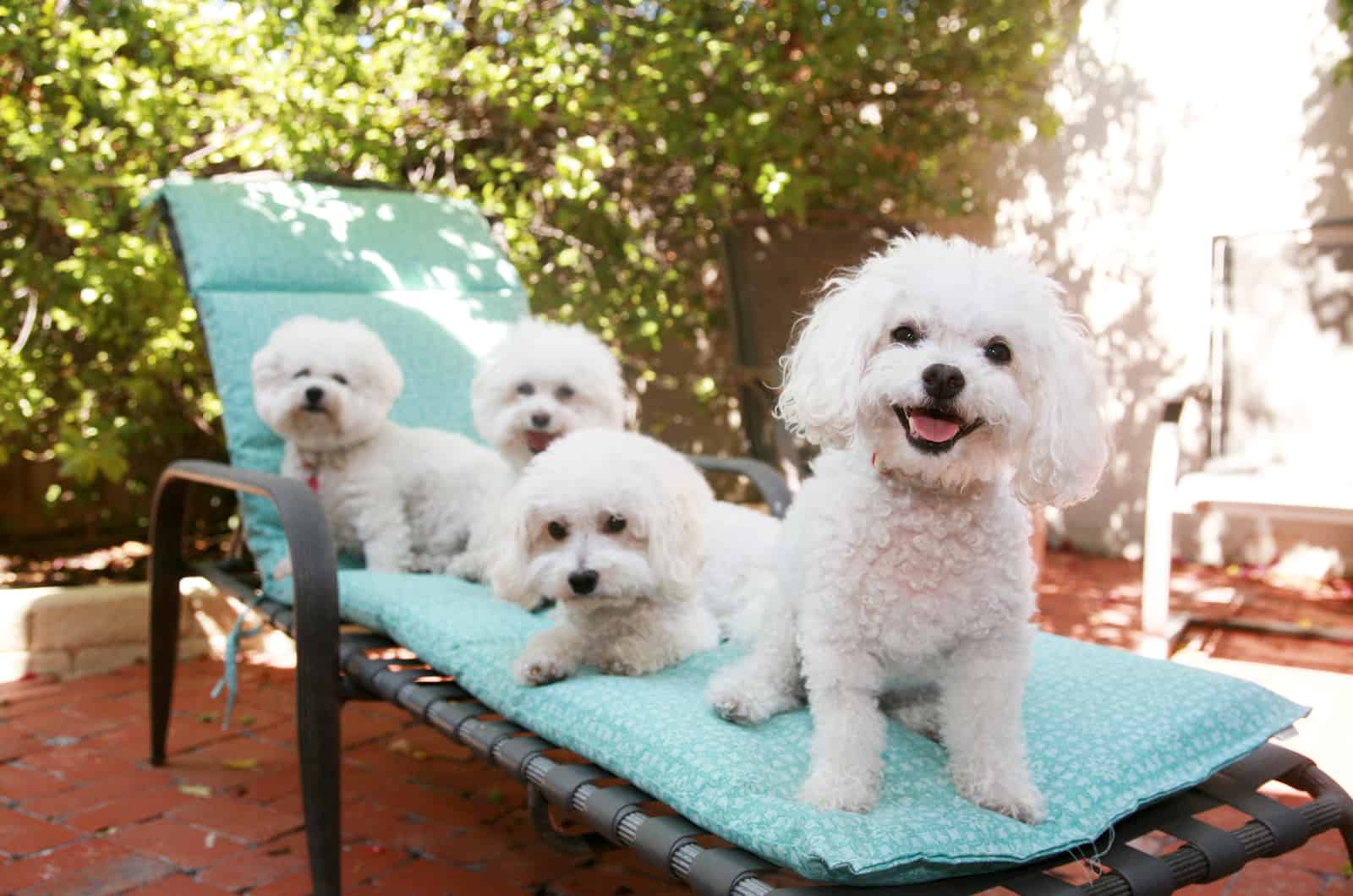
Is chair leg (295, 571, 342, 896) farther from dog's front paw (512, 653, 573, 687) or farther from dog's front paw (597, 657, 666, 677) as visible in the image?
dog's front paw (597, 657, 666, 677)

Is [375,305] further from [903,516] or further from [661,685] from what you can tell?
[903,516]

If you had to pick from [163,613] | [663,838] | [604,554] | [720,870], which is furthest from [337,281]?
[720,870]

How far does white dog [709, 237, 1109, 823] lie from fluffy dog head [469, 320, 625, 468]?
1212 millimetres

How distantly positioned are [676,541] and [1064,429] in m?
0.76

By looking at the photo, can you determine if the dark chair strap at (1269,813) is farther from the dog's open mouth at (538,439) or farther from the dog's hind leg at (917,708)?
the dog's open mouth at (538,439)

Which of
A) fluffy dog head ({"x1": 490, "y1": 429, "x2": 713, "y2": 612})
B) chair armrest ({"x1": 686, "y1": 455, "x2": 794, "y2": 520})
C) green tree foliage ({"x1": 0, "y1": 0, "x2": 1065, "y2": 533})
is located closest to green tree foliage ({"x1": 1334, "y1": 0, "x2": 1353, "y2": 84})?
green tree foliage ({"x1": 0, "y1": 0, "x2": 1065, "y2": 533})

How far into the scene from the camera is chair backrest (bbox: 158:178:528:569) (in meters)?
3.00

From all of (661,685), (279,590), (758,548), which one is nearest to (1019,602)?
(661,685)

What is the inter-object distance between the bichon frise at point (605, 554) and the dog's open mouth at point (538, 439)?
25.1 inches

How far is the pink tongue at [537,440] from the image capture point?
9.07 ft

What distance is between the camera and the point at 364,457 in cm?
289

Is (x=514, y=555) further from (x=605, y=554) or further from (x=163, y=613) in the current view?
(x=163, y=613)

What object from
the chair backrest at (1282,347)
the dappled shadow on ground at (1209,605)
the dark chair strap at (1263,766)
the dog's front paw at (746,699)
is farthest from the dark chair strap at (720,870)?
the chair backrest at (1282,347)

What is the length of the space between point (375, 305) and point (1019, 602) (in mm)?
2290
